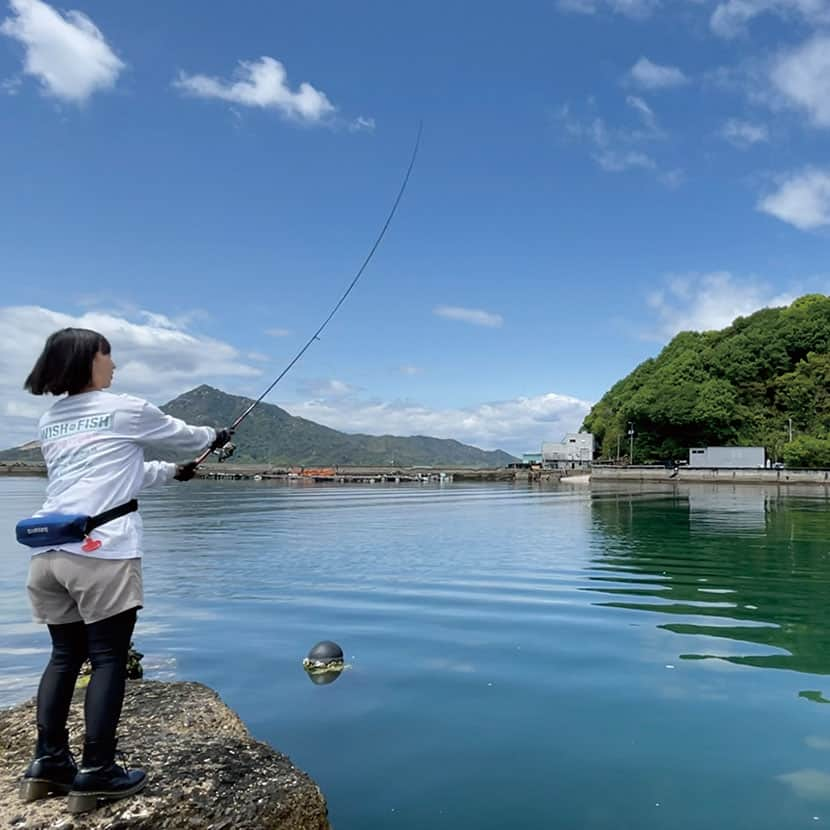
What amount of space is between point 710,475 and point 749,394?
2928 centimetres

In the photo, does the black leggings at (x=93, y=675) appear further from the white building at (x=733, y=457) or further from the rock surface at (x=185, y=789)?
the white building at (x=733, y=457)

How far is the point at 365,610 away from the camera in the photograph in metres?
12.8

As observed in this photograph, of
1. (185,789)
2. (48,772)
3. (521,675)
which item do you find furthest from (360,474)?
(48,772)

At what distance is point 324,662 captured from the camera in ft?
29.2

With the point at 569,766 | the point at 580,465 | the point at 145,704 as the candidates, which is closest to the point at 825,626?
the point at 569,766

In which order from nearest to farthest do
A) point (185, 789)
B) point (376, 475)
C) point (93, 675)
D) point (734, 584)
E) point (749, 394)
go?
point (93, 675) → point (185, 789) → point (734, 584) → point (749, 394) → point (376, 475)

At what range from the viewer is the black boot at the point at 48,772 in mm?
3619

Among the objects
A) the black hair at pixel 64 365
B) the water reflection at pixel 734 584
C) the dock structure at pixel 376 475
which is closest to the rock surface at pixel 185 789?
the black hair at pixel 64 365

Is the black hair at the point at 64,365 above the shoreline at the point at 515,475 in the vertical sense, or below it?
above

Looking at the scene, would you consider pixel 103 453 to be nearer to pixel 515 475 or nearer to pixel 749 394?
pixel 749 394

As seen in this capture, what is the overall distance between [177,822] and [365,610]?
9287 millimetres

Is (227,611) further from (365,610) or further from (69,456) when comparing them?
(69,456)

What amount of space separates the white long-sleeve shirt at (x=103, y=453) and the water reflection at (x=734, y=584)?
7.45 meters

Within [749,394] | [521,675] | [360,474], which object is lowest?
[521,675]
